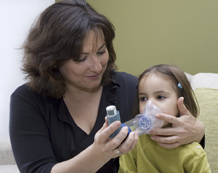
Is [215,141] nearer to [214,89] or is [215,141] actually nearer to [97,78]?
[214,89]

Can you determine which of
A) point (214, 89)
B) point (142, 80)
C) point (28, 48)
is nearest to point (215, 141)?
point (214, 89)

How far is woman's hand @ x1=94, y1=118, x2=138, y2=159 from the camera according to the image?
904mm

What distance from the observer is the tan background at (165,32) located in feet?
8.27

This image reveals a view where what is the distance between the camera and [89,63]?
1297mm

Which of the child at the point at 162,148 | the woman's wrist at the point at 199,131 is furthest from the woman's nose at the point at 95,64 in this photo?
the woman's wrist at the point at 199,131

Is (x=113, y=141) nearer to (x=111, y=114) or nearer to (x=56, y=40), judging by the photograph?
(x=111, y=114)

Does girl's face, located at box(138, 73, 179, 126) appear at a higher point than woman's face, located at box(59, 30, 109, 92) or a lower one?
lower

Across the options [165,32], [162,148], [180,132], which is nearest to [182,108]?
[180,132]

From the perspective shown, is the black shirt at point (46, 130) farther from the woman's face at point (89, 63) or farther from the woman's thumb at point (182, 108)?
the woman's thumb at point (182, 108)

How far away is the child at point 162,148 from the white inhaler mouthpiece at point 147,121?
0.13 ft

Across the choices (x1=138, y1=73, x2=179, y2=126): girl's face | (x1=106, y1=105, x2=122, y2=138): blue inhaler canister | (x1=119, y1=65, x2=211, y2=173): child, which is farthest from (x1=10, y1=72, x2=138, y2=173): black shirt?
(x1=106, y1=105, x2=122, y2=138): blue inhaler canister

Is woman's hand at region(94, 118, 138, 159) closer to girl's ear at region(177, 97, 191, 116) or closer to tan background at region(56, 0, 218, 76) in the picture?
girl's ear at region(177, 97, 191, 116)

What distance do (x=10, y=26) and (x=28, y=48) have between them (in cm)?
134

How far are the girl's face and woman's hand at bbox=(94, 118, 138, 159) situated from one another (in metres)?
0.33
